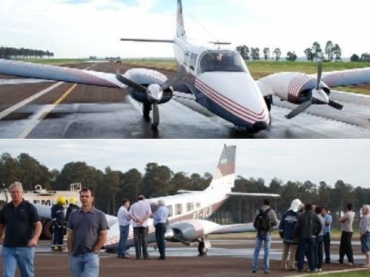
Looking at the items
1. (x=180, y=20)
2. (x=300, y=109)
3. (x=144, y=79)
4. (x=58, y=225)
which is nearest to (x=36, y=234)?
(x=300, y=109)

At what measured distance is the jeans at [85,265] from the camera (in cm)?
689

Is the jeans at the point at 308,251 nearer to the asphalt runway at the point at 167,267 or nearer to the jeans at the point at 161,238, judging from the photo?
the asphalt runway at the point at 167,267

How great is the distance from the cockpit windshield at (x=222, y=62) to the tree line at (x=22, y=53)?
2.99 meters

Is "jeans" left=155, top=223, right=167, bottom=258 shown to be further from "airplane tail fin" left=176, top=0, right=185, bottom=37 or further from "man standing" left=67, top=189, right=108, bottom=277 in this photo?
"man standing" left=67, top=189, right=108, bottom=277

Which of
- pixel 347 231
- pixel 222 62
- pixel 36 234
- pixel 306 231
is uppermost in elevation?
pixel 222 62

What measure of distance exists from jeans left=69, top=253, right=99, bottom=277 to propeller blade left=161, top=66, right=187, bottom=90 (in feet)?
24.8

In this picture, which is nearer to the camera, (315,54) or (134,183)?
(315,54)

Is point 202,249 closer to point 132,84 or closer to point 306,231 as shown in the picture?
point 132,84

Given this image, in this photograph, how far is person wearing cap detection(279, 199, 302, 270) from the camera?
11.1 meters

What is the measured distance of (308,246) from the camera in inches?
428

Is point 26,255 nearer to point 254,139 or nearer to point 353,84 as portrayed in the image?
point 254,139

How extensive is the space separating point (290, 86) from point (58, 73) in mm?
4184

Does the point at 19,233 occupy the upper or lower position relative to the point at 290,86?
lower

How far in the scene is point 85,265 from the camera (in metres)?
6.91
